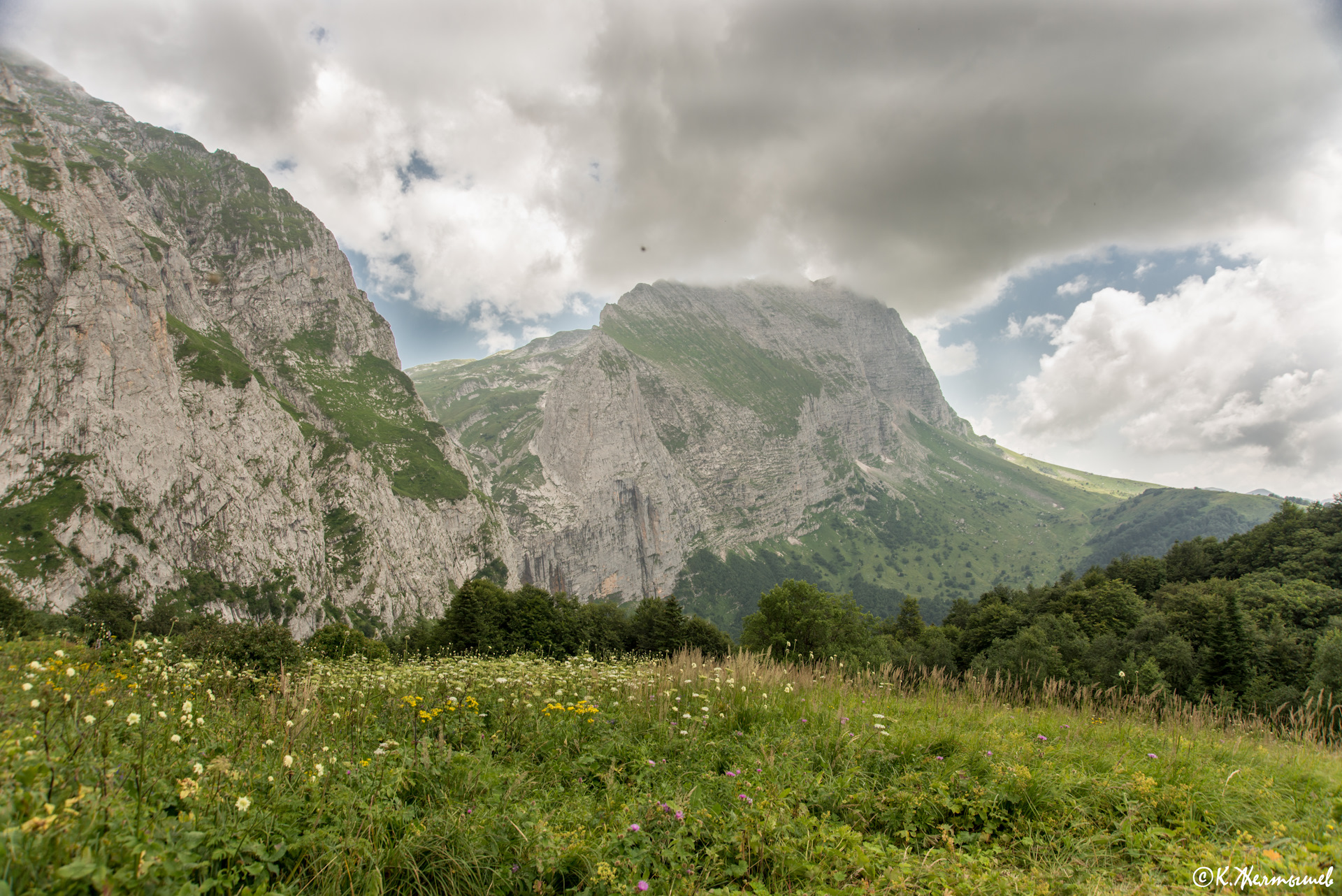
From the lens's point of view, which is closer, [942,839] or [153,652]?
[942,839]

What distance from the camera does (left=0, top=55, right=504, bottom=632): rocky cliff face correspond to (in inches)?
3915

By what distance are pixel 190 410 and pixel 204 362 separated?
14926mm

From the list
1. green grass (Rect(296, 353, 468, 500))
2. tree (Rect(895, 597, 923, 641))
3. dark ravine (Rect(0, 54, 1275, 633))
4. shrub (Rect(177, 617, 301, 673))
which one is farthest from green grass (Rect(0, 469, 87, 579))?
tree (Rect(895, 597, 923, 641))

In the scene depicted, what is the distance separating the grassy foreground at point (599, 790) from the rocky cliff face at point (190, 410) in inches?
4143

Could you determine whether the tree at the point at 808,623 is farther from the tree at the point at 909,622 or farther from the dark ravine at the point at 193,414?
the dark ravine at the point at 193,414

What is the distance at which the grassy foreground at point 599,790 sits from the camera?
327 cm

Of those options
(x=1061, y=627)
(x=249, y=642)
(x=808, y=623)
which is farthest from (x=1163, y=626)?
(x=249, y=642)

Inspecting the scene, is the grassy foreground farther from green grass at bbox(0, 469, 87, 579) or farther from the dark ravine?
green grass at bbox(0, 469, 87, 579)

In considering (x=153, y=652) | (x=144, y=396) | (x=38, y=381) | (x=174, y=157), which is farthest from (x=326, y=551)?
(x=174, y=157)

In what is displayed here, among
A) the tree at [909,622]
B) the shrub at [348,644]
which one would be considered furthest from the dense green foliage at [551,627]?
the tree at [909,622]

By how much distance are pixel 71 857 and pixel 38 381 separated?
157 metres

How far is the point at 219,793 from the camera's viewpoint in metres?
3.58

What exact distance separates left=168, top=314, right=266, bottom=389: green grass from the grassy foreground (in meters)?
155

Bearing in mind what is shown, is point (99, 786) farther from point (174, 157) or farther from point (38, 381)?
point (174, 157)
